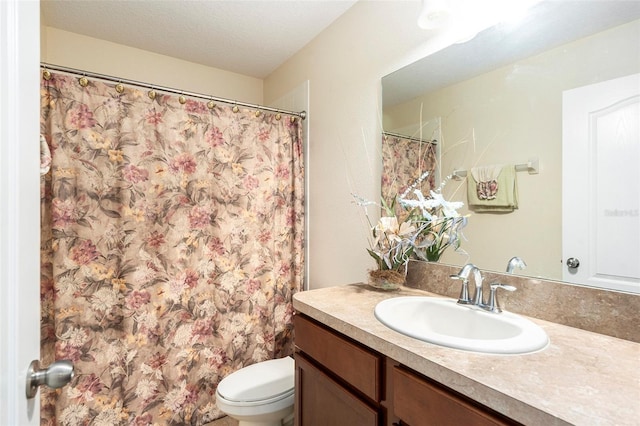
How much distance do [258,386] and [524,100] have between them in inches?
66.7

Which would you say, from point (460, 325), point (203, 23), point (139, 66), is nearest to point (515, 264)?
point (460, 325)

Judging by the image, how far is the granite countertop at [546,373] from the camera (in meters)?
0.56

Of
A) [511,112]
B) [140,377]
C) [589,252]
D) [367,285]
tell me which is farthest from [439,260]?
[140,377]

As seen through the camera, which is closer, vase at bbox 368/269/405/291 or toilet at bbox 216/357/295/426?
vase at bbox 368/269/405/291

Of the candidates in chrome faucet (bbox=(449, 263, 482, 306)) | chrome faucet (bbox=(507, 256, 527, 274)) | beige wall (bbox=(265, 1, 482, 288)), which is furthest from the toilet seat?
chrome faucet (bbox=(507, 256, 527, 274))

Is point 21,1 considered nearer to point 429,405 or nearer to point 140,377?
point 429,405

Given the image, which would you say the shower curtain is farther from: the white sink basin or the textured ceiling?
the white sink basin

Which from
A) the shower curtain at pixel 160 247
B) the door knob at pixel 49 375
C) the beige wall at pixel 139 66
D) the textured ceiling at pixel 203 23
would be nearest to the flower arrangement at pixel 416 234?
the shower curtain at pixel 160 247

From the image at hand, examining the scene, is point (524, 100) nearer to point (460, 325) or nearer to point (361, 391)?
point (460, 325)

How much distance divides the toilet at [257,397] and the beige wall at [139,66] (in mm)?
2164

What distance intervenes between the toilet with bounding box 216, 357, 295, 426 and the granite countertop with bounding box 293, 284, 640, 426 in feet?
2.53

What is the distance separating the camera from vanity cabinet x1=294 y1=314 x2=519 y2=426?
0.70 metres

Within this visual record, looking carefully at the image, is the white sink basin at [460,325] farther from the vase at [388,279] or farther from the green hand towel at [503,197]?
the green hand towel at [503,197]

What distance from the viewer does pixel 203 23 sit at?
196cm
